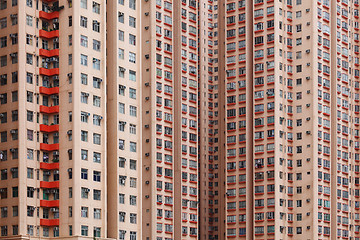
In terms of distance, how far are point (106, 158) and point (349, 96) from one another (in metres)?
48.6

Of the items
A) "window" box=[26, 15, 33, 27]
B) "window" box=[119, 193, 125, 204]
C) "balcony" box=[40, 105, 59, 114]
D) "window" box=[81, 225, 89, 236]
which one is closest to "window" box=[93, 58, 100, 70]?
"balcony" box=[40, 105, 59, 114]

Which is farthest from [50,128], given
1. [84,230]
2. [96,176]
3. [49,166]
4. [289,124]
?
[289,124]

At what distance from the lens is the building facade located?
284 ft

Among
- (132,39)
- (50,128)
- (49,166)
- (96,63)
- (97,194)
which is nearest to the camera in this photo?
(49,166)

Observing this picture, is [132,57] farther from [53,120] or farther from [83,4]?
[53,120]

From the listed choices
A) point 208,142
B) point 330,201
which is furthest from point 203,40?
point 330,201

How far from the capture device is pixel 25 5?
3477 inches

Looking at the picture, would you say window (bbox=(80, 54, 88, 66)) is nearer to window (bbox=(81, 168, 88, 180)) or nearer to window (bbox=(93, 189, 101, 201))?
window (bbox=(81, 168, 88, 180))

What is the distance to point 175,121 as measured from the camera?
118875mm

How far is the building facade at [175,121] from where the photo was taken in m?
86.6

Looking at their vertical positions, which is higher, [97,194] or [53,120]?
[53,120]

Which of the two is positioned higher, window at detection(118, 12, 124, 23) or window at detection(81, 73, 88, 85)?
window at detection(118, 12, 124, 23)

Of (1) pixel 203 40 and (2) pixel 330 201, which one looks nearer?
(2) pixel 330 201

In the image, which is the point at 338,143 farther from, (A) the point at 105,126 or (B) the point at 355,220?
(A) the point at 105,126
